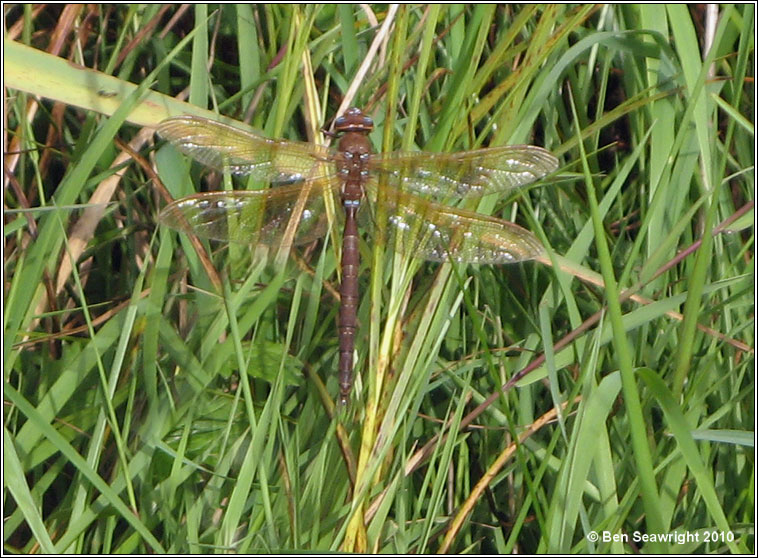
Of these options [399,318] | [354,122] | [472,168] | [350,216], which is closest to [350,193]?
[350,216]

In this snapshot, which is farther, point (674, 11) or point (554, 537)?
point (674, 11)

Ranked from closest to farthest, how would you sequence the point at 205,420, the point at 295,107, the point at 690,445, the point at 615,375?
1. the point at 690,445
2. the point at 615,375
3. the point at 205,420
4. the point at 295,107

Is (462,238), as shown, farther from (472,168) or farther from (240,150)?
(240,150)

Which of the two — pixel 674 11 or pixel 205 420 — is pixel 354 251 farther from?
pixel 674 11

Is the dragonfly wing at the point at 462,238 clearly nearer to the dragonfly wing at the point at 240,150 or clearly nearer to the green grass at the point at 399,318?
the green grass at the point at 399,318

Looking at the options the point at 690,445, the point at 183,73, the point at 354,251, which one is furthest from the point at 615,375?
the point at 183,73

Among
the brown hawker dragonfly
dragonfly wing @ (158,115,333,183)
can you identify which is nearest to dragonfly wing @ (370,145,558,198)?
the brown hawker dragonfly

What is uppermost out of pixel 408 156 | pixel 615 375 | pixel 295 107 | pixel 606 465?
pixel 295 107

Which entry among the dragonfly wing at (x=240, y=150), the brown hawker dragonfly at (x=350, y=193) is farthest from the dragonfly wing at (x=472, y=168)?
the dragonfly wing at (x=240, y=150)
